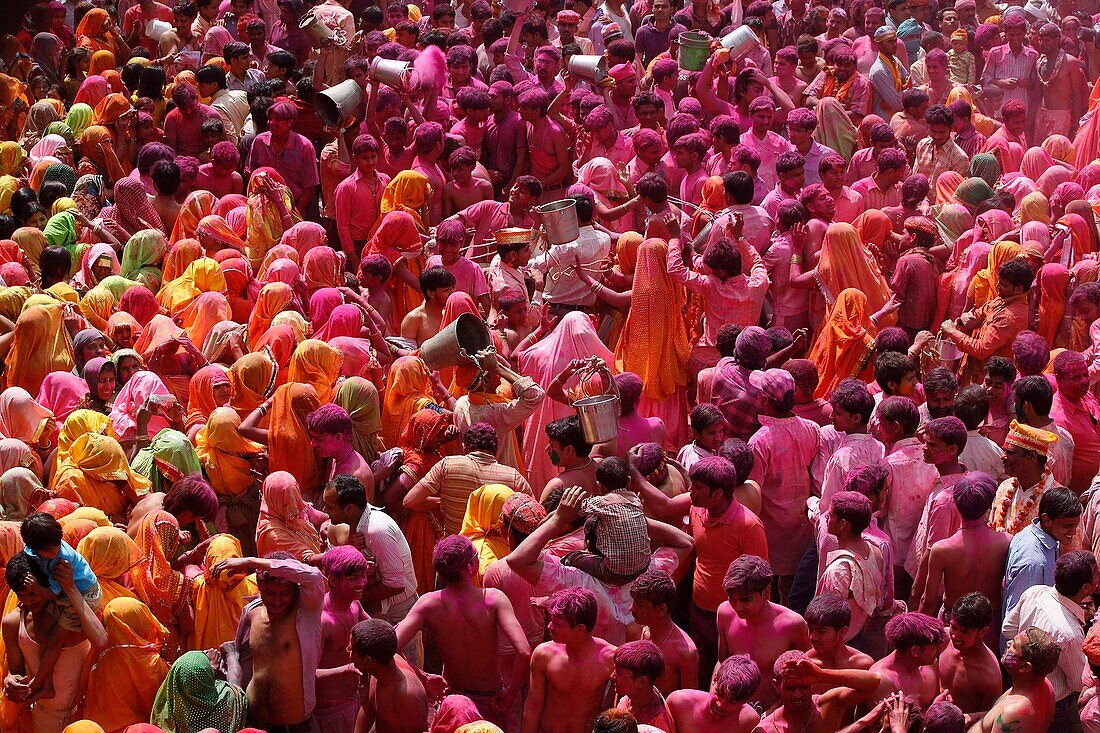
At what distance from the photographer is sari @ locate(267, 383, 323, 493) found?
8219 mm

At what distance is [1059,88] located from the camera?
13.2 meters

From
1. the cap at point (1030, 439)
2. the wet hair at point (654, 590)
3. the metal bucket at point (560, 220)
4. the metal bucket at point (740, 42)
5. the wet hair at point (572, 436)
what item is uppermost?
the metal bucket at point (740, 42)

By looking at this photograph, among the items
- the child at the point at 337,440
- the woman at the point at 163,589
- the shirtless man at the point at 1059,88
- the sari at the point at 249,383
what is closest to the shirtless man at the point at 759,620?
the child at the point at 337,440

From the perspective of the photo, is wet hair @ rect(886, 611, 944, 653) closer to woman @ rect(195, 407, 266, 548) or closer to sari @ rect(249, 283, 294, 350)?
woman @ rect(195, 407, 266, 548)

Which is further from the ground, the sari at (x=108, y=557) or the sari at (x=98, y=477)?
the sari at (x=108, y=557)

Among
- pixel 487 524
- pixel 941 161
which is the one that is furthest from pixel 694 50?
pixel 487 524

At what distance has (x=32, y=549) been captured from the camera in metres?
6.40

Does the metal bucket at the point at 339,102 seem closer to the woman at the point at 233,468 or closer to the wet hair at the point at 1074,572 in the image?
the woman at the point at 233,468

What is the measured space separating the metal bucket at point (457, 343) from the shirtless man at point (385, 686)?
2243 millimetres

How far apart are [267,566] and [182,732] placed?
0.77 meters

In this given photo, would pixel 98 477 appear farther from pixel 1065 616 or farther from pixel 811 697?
pixel 1065 616

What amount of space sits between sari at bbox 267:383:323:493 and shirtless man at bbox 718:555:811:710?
261cm

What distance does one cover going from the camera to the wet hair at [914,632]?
6297mm

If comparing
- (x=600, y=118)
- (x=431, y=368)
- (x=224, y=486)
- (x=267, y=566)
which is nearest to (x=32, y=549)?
(x=267, y=566)
